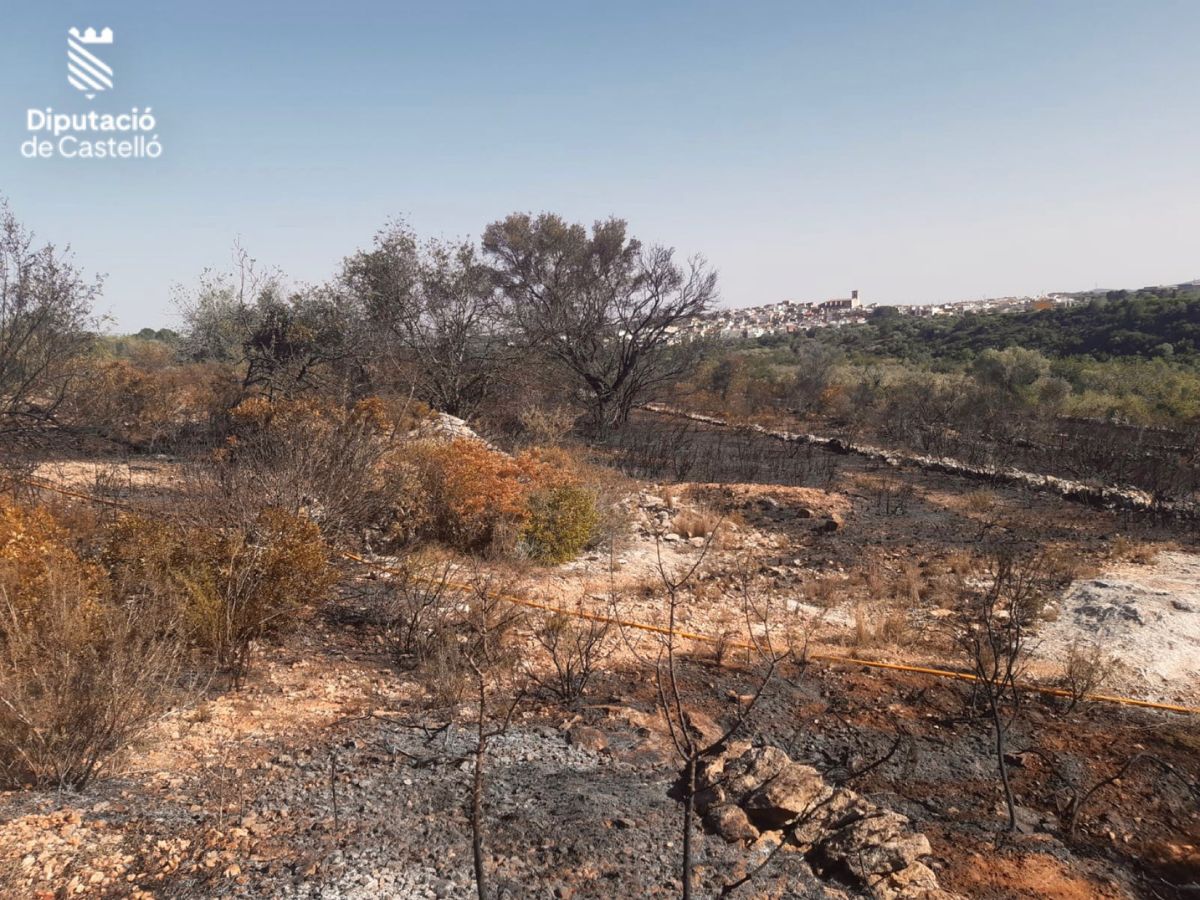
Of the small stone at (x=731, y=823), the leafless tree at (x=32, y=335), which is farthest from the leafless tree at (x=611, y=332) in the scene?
the small stone at (x=731, y=823)

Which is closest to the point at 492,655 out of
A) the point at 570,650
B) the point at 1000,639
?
the point at 570,650

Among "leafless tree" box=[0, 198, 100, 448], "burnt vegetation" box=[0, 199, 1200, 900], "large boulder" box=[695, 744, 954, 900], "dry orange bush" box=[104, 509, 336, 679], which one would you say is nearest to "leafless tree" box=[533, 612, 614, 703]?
"burnt vegetation" box=[0, 199, 1200, 900]

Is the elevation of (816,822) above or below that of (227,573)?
Answer: below

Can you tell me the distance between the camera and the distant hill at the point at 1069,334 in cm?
3028

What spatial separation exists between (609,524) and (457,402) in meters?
8.35

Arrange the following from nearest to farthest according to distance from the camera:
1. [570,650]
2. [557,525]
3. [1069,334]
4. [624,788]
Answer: [624,788] → [570,650] → [557,525] → [1069,334]

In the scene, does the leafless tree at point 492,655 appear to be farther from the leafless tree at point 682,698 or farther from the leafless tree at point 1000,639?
the leafless tree at point 1000,639

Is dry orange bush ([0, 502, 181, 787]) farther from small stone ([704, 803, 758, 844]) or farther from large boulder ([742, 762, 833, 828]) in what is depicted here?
large boulder ([742, 762, 833, 828])

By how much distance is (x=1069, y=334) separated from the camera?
35.0 meters

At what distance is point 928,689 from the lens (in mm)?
5539

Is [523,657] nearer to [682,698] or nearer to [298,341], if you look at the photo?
[682,698]

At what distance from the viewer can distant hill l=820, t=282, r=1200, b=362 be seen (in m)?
30.3

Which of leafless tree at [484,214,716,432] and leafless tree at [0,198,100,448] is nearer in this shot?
leafless tree at [0,198,100,448]

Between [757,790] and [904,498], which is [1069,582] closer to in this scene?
[904,498]
